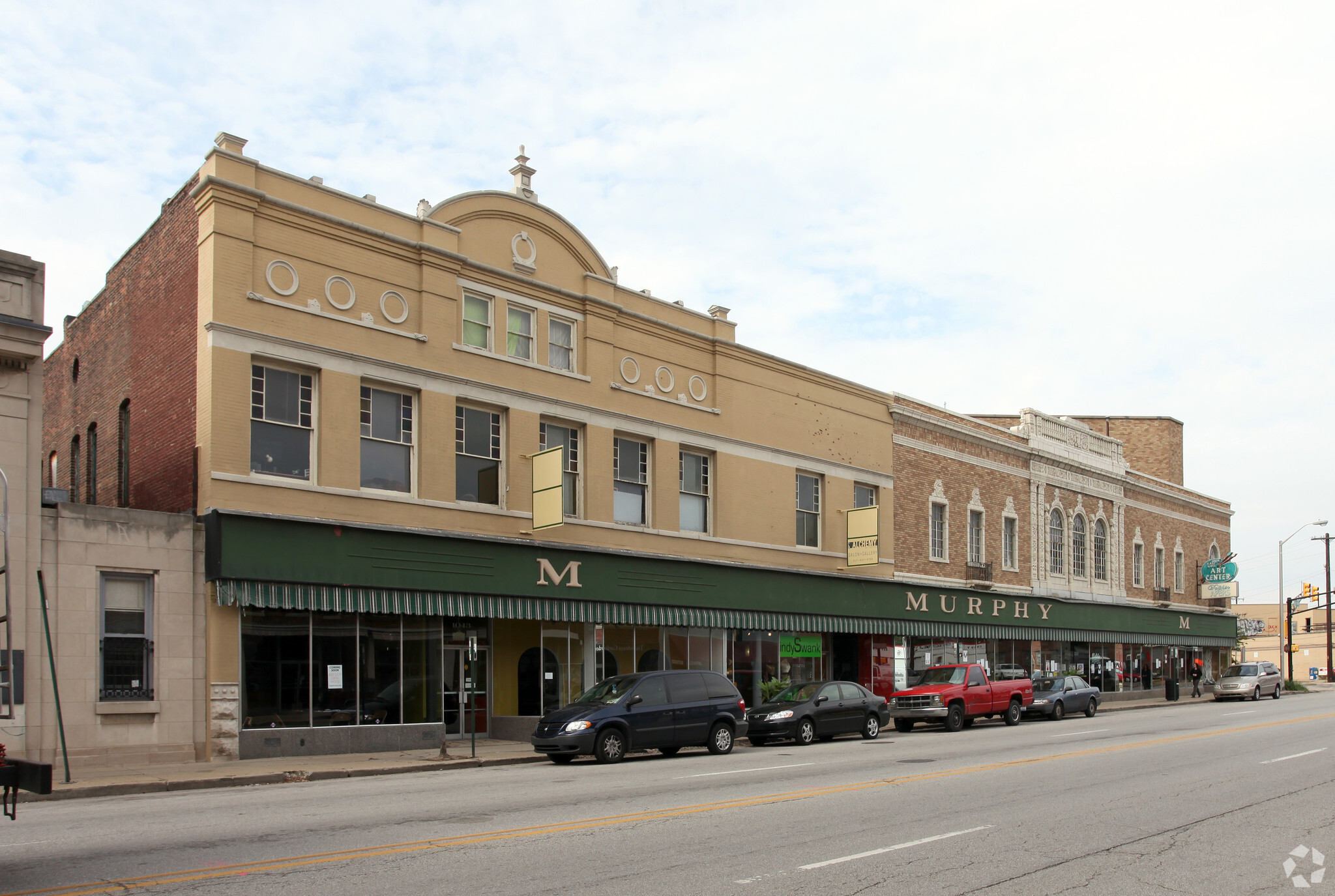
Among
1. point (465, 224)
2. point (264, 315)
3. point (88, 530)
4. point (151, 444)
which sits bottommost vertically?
point (88, 530)

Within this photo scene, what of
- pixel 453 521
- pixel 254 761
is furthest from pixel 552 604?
pixel 254 761

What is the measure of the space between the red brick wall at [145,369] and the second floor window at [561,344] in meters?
7.78

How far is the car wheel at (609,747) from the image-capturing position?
19000 mm

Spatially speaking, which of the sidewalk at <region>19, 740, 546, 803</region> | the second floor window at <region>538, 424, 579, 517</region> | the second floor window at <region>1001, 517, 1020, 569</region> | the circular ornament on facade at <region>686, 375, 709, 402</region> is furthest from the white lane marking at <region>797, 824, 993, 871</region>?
the second floor window at <region>1001, 517, 1020, 569</region>

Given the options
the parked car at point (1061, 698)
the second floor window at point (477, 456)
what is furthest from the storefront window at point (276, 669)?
the parked car at point (1061, 698)

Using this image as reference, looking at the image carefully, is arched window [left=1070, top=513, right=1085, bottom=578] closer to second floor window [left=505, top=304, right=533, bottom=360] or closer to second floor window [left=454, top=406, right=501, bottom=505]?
second floor window [left=505, top=304, right=533, bottom=360]

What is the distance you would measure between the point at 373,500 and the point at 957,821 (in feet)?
44.4

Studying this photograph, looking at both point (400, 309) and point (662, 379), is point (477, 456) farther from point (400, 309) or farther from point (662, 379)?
point (662, 379)

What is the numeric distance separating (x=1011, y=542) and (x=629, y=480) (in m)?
19.1

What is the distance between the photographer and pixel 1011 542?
133ft

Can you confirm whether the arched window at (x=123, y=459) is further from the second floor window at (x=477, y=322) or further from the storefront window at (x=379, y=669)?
the second floor window at (x=477, y=322)

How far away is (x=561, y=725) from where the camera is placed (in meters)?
19.1

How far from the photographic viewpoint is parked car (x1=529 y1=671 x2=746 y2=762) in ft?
62.2

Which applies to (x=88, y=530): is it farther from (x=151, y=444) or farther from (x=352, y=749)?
(x=352, y=749)
